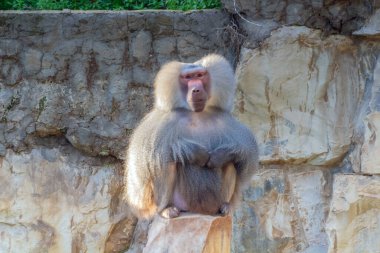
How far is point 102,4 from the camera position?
7820 millimetres

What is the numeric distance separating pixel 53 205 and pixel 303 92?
6.66 ft

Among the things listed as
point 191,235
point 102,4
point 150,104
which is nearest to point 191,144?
point 191,235

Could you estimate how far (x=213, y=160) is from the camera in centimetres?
543

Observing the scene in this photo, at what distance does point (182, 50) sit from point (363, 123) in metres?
1.43

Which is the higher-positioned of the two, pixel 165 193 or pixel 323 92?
pixel 323 92

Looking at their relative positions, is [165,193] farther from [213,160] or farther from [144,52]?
[144,52]

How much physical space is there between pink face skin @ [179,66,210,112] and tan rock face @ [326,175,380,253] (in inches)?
65.7

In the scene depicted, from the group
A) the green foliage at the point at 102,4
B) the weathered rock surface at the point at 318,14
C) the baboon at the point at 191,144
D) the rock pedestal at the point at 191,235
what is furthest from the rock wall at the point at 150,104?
the rock pedestal at the point at 191,235

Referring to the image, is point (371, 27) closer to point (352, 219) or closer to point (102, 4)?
point (352, 219)

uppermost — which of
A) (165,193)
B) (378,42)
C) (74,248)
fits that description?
(378,42)

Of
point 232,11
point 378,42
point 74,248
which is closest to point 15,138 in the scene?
point 74,248

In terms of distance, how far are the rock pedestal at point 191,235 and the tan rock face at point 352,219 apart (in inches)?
70.1

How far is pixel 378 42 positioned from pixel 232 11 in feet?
3.59

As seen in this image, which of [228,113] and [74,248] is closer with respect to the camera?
[228,113]
